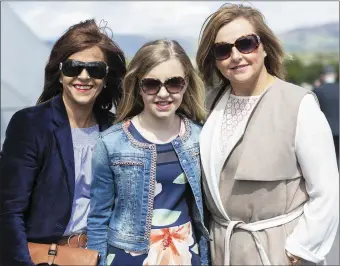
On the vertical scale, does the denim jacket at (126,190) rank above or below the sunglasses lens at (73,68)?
below

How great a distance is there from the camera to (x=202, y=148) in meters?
2.32

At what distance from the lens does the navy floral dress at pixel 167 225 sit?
86.4 inches

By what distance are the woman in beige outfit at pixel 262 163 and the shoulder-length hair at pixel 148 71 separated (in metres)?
0.14

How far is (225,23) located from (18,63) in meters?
3.15

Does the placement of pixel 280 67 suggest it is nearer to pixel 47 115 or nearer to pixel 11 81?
pixel 47 115

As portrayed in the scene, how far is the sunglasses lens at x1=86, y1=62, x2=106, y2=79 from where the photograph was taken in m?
2.42

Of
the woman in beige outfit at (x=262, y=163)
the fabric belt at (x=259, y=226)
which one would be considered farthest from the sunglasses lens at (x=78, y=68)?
the fabric belt at (x=259, y=226)

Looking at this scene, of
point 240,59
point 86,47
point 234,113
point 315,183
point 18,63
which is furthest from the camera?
point 18,63

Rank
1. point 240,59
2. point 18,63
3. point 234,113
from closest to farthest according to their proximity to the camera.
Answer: point 240,59 → point 234,113 → point 18,63

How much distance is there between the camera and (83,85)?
2.43 m

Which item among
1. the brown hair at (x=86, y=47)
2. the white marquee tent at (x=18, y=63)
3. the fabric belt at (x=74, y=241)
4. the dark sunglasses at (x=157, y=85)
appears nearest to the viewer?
the dark sunglasses at (x=157, y=85)

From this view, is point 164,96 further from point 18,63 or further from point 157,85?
point 18,63

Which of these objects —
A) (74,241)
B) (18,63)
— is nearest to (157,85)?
(74,241)

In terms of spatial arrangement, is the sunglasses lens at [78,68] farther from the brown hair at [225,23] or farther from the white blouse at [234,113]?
the white blouse at [234,113]
